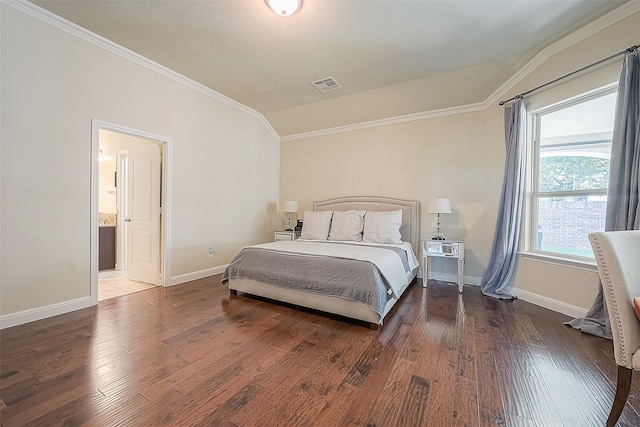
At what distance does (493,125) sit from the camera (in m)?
3.63

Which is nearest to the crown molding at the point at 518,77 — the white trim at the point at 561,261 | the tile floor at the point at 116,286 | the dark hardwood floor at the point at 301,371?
the white trim at the point at 561,261

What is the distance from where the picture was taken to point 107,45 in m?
2.84

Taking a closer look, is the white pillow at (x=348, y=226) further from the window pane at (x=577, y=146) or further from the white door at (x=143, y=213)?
the white door at (x=143, y=213)

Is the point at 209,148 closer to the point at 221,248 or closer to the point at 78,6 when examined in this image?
the point at 221,248

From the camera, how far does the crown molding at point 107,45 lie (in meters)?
2.32

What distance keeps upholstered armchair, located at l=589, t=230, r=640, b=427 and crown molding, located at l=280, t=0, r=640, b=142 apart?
2.16 m

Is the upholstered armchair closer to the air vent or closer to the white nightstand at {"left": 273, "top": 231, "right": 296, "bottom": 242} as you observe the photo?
the air vent

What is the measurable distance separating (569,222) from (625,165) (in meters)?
0.83

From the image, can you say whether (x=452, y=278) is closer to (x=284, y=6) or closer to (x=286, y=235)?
(x=286, y=235)

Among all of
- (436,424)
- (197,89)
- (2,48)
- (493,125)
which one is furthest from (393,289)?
(2,48)

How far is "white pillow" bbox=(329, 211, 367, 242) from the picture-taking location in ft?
13.0

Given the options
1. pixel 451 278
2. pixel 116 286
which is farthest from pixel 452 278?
pixel 116 286

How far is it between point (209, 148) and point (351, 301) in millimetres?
3131

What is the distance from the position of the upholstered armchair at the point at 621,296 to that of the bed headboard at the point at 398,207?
275cm
